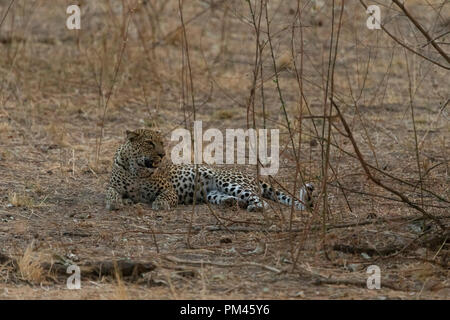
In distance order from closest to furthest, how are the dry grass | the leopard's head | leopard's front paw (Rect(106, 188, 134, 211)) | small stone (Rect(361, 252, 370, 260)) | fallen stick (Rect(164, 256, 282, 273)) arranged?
the dry grass → fallen stick (Rect(164, 256, 282, 273)) → small stone (Rect(361, 252, 370, 260)) → leopard's front paw (Rect(106, 188, 134, 211)) → the leopard's head

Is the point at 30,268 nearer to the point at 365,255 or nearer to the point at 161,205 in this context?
the point at 365,255

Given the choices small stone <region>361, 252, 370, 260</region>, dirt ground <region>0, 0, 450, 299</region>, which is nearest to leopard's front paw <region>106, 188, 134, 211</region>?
dirt ground <region>0, 0, 450, 299</region>

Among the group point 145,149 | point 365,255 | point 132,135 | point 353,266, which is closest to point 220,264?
point 353,266

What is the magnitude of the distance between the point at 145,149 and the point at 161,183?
0.38m

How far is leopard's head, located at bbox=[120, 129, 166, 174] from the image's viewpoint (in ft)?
28.2

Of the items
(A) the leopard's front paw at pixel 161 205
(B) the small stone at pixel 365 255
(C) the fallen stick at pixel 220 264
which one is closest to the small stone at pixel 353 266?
(B) the small stone at pixel 365 255

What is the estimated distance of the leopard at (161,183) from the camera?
27.9 ft

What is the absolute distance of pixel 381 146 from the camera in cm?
1057

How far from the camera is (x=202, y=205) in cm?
855

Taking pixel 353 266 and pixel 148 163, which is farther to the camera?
pixel 148 163

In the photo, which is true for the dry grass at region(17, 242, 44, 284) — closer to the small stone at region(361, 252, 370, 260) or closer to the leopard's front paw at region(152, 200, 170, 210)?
the small stone at region(361, 252, 370, 260)

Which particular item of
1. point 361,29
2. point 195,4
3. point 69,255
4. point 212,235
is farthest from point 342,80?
point 69,255
